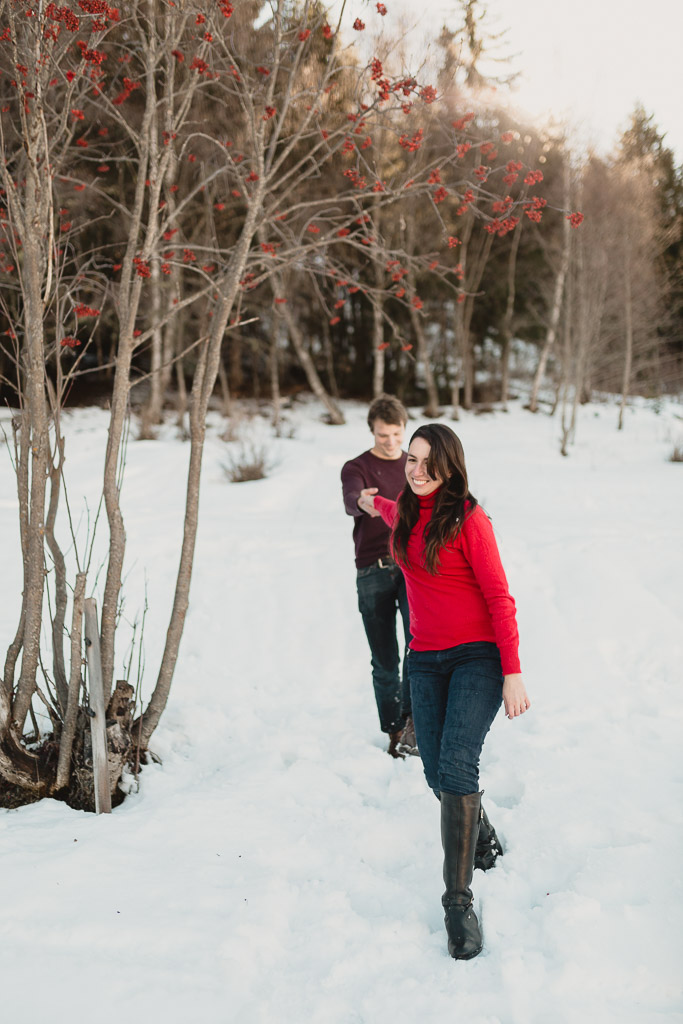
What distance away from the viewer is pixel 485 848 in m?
2.72

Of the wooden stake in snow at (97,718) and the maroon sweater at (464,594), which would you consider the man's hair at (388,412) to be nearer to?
the maroon sweater at (464,594)

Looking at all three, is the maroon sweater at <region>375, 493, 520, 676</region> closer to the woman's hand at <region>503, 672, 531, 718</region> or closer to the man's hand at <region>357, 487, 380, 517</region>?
the woman's hand at <region>503, 672, 531, 718</region>

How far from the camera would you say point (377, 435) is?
3611 millimetres

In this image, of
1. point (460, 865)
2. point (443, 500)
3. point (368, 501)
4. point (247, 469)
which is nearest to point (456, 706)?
point (460, 865)

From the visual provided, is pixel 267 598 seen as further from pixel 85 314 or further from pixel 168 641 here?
pixel 85 314

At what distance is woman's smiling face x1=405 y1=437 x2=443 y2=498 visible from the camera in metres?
2.48

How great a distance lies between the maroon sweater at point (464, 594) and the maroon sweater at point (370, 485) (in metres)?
0.99

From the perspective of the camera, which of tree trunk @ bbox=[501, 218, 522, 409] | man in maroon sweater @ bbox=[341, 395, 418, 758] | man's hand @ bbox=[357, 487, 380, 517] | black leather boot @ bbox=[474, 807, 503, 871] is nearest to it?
black leather boot @ bbox=[474, 807, 503, 871]

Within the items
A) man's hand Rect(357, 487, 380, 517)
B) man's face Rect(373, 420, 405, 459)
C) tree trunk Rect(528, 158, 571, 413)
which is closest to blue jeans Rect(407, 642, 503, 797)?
man's hand Rect(357, 487, 380, 517)

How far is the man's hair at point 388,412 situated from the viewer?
354 cm

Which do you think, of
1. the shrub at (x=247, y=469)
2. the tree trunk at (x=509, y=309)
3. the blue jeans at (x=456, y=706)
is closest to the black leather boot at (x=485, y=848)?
the blue jeans at (x=456, y=706)

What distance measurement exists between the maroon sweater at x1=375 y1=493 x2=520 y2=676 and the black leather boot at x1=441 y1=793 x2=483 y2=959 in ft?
1.55

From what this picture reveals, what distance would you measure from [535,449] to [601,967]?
14.4 m

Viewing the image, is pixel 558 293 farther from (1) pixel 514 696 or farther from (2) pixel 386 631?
(1) pixel 514 696
